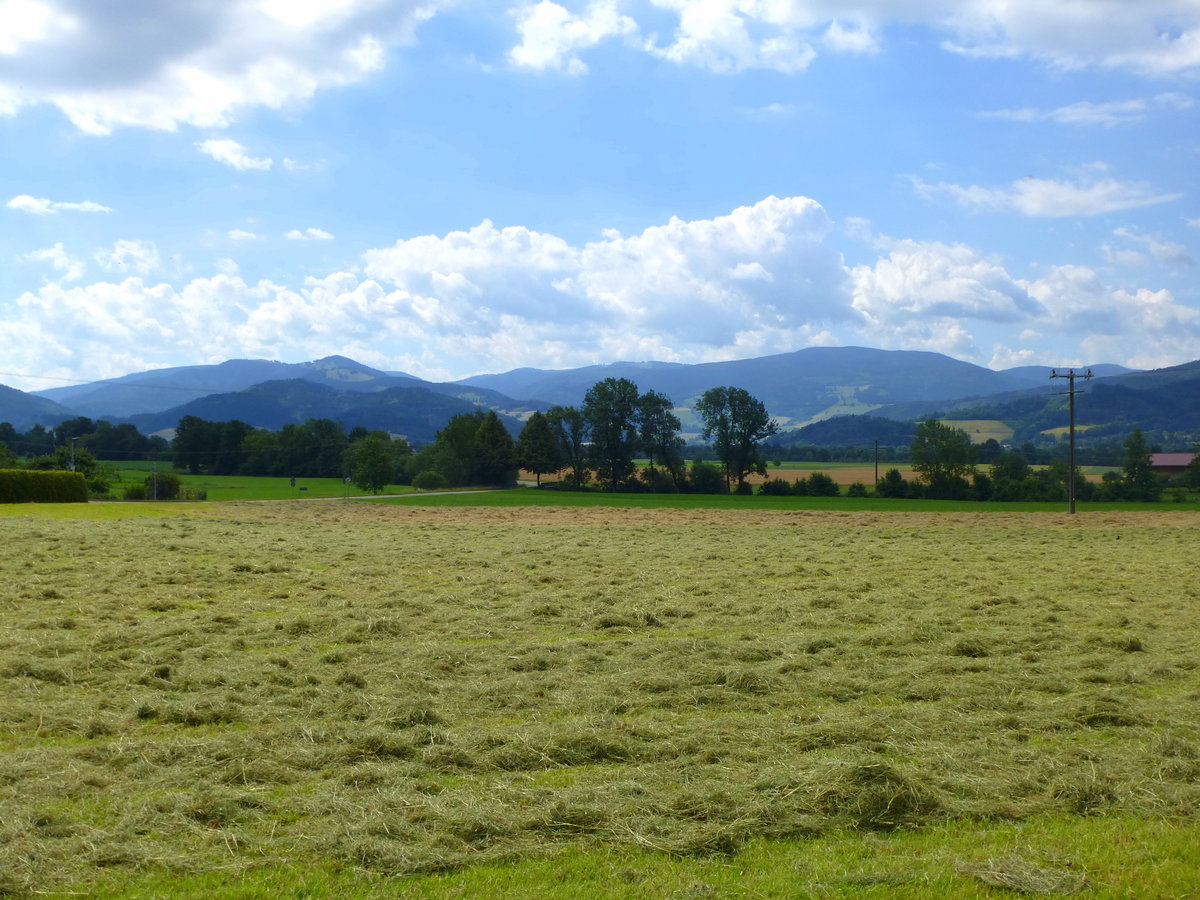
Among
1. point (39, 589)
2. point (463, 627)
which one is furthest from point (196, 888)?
point (39, 589)

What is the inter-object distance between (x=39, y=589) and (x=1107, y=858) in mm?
14891

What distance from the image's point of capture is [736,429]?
86.1 metres

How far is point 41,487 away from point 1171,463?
90.3 meters

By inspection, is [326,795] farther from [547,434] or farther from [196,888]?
[547,434]

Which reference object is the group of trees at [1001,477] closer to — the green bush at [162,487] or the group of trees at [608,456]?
the group of trees at [608,456]

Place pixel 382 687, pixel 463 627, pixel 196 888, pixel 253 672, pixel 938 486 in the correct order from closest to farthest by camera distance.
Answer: pixel 196 888 → pixel 382 687 → pixel 253 672 → pixel 463 627 → pixel 938 486

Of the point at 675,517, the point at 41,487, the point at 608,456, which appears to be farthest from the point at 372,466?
the point at 675,517

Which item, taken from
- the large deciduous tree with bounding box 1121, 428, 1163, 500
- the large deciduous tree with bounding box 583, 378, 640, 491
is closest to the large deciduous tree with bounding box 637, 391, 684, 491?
the large deciduous tree with bounding box 583, 378, 640, 491

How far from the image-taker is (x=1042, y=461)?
85625 millimetres

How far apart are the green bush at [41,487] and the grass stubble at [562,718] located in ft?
101

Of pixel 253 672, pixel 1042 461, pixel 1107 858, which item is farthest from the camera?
pixel 1042 461

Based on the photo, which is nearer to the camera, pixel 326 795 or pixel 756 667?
pixel 326 795

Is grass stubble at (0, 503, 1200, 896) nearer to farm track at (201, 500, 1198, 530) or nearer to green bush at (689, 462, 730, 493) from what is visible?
farm track at (201, 500, 1198, 530)

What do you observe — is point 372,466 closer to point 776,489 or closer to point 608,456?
point 608,456
